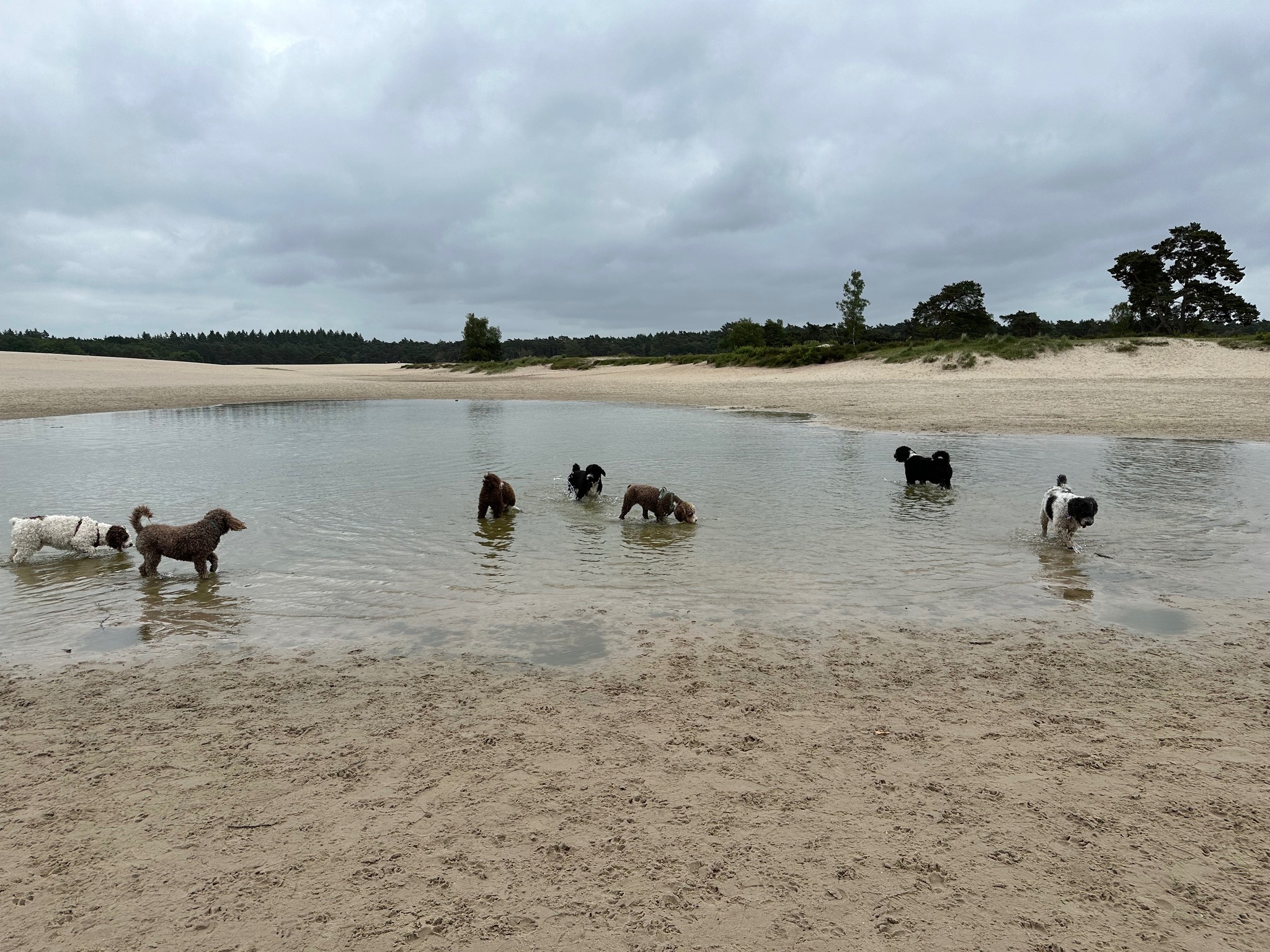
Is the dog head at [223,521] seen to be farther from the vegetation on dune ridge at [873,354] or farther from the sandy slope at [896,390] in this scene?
the vegetation on dune ridge at [873,354]

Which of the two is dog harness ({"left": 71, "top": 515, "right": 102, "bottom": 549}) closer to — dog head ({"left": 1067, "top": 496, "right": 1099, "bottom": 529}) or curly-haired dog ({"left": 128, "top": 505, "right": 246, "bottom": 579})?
curly-haired dog ({"left": 128, "top": 505, "right": 246, "bottom": 579})

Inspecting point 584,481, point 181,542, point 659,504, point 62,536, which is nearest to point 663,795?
point 181,542

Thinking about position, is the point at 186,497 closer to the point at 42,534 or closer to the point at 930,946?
the point at 42,534

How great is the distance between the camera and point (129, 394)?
37.6 m

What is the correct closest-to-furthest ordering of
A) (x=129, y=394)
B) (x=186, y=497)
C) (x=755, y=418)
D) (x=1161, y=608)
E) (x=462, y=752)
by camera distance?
(x=462, y=752), (x=1161, y=608), (x=186, y=497), (x=755, y=418), (x=129, y=394)

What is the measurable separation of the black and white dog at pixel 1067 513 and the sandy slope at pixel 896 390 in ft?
44.5

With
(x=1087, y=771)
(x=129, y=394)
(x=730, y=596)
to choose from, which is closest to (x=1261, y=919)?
(x=1087, y=771)

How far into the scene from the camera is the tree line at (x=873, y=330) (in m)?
57.7

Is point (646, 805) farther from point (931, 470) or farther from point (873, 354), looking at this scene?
point (873, 354)

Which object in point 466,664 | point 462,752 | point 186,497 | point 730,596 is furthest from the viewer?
→ point 186,497

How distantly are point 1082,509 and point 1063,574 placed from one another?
3.95ft

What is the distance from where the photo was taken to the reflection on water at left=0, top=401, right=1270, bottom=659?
656 centimetres

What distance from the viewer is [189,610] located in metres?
6.84

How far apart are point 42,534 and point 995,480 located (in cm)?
1517
